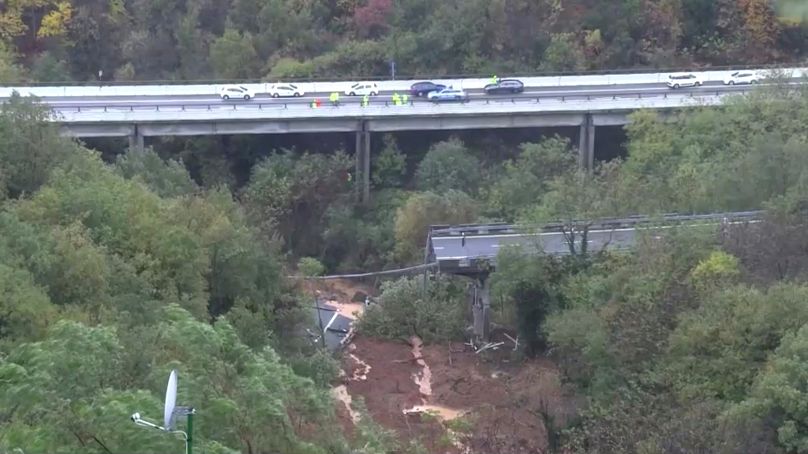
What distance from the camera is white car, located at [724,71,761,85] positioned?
46.2m

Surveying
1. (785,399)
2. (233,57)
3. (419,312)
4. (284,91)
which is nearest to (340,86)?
(284,91)

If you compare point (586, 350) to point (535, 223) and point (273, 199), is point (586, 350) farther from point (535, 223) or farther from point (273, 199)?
point (273, 199)

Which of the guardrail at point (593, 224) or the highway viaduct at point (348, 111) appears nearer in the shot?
the guardrail at point (593, 224)

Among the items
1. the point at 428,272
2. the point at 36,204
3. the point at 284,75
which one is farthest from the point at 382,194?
the point at 36,204

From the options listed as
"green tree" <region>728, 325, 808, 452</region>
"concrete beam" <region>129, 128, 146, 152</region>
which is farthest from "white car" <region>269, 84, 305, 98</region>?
"green tree" <region>728, 325, 808, 452</region>

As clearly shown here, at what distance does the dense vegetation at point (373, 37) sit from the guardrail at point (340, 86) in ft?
4.86

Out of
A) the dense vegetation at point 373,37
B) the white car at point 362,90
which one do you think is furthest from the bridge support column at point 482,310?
the dense vegetation at point 373,37

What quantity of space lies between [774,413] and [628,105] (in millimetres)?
26063

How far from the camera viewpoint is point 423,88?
147 ft

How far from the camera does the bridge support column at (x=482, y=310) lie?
30.9 m

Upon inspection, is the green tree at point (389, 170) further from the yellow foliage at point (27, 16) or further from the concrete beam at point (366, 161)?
the yellow foliage at point (27, 16)

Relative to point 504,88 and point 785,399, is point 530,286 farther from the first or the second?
point 504,88

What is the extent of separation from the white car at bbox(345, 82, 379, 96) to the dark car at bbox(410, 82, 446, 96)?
1404 millimetres

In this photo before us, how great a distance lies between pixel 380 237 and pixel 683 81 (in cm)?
1429
